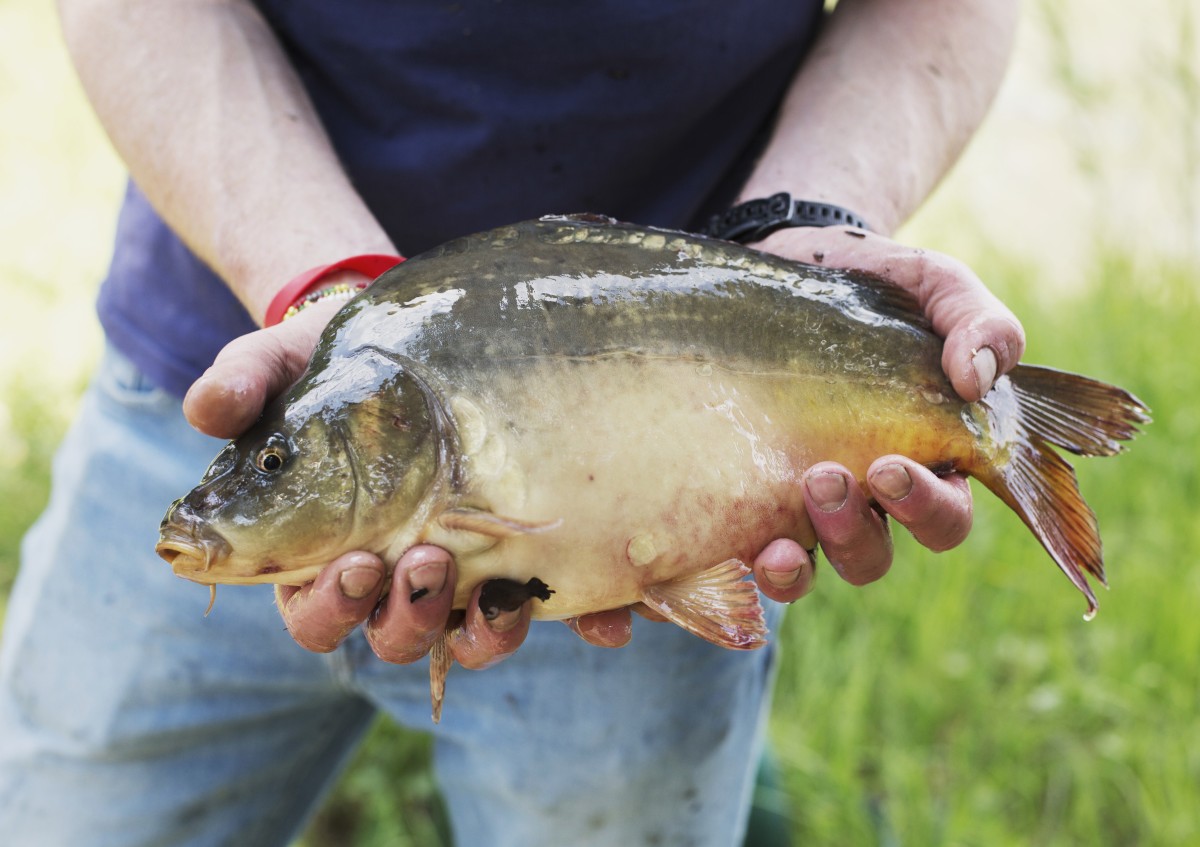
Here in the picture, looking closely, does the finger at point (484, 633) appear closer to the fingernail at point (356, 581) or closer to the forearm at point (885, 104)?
the fingernail at point (356, 581)

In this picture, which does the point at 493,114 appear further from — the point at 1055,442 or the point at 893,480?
the point at 1055,442

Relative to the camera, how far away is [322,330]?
1.59m

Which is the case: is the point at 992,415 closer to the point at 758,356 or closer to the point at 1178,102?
the point at 758,356

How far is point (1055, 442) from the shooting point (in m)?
1.76

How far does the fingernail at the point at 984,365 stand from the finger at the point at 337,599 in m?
0.81

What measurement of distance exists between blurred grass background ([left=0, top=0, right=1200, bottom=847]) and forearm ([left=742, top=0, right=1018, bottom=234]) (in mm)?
1598

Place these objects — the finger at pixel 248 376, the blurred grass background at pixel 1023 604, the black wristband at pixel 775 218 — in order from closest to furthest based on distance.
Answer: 1. the finger at pixel 248 376
2. the black wristband at pixel 775 218
3. the blurred grass background at pixel 1023 604

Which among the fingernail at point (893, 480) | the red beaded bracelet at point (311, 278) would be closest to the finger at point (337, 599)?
the red beaded bracelet at point (311, 278)

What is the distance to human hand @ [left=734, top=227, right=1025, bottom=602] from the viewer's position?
152 centimetres

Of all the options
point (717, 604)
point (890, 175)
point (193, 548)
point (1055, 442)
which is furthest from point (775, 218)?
point (193, 548)

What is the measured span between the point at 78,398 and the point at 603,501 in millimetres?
3532

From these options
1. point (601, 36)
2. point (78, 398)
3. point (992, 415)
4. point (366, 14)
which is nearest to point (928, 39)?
point (601, 36)

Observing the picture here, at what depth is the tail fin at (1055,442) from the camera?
1.72 meters

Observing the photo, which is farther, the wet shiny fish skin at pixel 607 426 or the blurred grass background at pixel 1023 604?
the blurred grass background at pixel 1023 604
